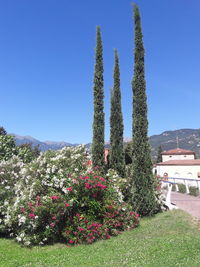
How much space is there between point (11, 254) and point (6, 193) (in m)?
3.21

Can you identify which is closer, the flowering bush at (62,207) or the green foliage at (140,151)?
the flowering bush at (62,207)

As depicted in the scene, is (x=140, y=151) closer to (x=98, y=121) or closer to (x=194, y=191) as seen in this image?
(x=98, y=121)

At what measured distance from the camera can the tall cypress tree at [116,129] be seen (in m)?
13.1

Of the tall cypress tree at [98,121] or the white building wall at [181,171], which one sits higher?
the tall cypress tree at [98,121]

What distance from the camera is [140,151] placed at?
1034 cm

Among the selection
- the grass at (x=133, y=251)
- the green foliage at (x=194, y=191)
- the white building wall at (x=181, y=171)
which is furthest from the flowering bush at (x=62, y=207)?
the white building wall at (x=181, y=171)

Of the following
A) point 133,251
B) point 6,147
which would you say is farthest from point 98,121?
point 133,251

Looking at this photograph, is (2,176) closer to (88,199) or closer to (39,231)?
(39,231)

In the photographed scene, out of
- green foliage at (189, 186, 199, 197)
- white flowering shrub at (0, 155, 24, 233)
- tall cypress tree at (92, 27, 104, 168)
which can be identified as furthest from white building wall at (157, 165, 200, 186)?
white flowering shrub at (0, 155, 24, 233)

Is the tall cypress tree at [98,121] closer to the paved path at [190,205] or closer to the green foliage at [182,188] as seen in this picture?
the paved path at [190,205]

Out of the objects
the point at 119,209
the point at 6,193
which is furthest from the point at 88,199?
the point at 6,193

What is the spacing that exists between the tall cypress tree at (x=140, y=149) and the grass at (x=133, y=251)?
1773 millimetres

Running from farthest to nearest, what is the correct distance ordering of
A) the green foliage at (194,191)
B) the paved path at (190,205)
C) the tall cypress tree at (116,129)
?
the green foliage at (194,191) < the tall cypress tree at (116,129) < the paved path at (190,205)

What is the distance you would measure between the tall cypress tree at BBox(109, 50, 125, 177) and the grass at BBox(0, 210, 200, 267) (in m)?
5.27
